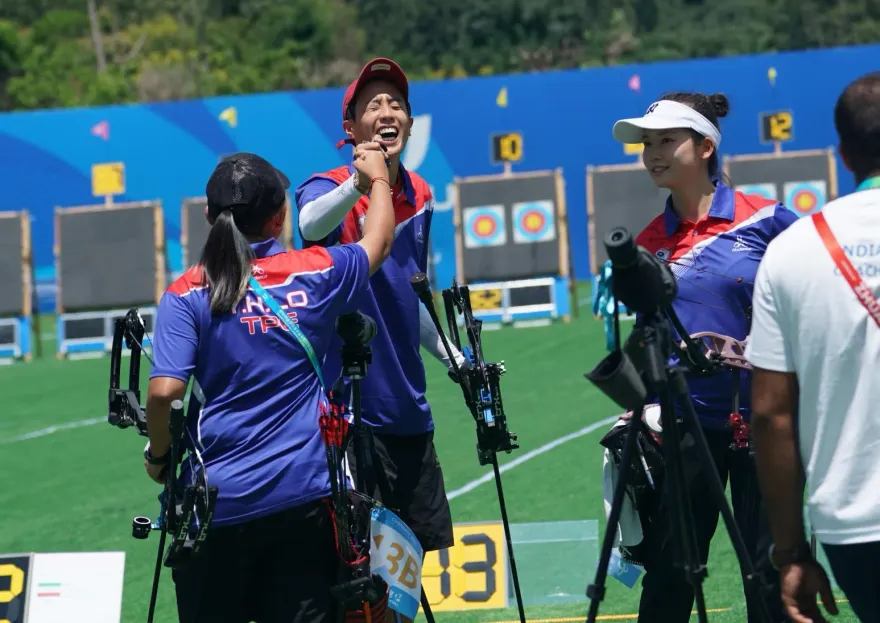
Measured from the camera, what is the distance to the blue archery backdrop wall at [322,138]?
64.6ft

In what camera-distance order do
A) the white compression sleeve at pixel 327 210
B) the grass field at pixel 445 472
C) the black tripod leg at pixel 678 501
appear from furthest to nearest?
the grass field at pixel 445 472 → the white compression sleeve at pixel 327 210 → the black tripod leg at pixel 678 501

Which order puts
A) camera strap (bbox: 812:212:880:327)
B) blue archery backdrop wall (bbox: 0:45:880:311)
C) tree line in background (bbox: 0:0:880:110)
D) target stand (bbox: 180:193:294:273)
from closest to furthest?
camera strap (bbox: 812:212:880:327) → target stand (bbox: 180:193:294:273) → blue archery backdrop wall (bbox: 0:45:880:311) → tree line in background (bbox: 0:0:880:110)

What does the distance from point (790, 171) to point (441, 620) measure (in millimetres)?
12961

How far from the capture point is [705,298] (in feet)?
11.9

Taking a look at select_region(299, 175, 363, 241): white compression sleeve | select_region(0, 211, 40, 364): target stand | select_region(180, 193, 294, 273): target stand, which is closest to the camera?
select_region(299, 175, 363, 241): white compression sleeve

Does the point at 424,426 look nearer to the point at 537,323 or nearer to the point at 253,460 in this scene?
the point at 253,460

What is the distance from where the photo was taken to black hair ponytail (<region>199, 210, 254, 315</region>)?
311 centimetres

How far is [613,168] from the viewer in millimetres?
16875

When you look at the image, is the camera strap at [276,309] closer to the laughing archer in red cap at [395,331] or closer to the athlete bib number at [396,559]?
the athlete bib number at [396,559]

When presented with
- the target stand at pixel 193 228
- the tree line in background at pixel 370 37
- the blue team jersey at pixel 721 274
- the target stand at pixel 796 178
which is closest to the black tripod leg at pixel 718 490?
the blue team jersey at pixel 721 274

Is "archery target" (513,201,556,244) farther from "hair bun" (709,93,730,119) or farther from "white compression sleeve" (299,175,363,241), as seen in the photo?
"white compression sleeve" (299,175,363,241)

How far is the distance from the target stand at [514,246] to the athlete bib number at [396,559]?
39.1ft

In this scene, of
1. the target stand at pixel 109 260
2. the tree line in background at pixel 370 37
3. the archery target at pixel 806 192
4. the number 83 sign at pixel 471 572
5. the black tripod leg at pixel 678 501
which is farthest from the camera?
the tree line in background at pixel 370 37

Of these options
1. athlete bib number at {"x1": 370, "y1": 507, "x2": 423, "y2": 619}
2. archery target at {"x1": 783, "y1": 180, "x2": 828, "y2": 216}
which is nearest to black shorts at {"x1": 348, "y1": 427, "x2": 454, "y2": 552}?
athlete bib number at {"x1": 370, "y1": 507, "x2": 423, "y2": 619}
